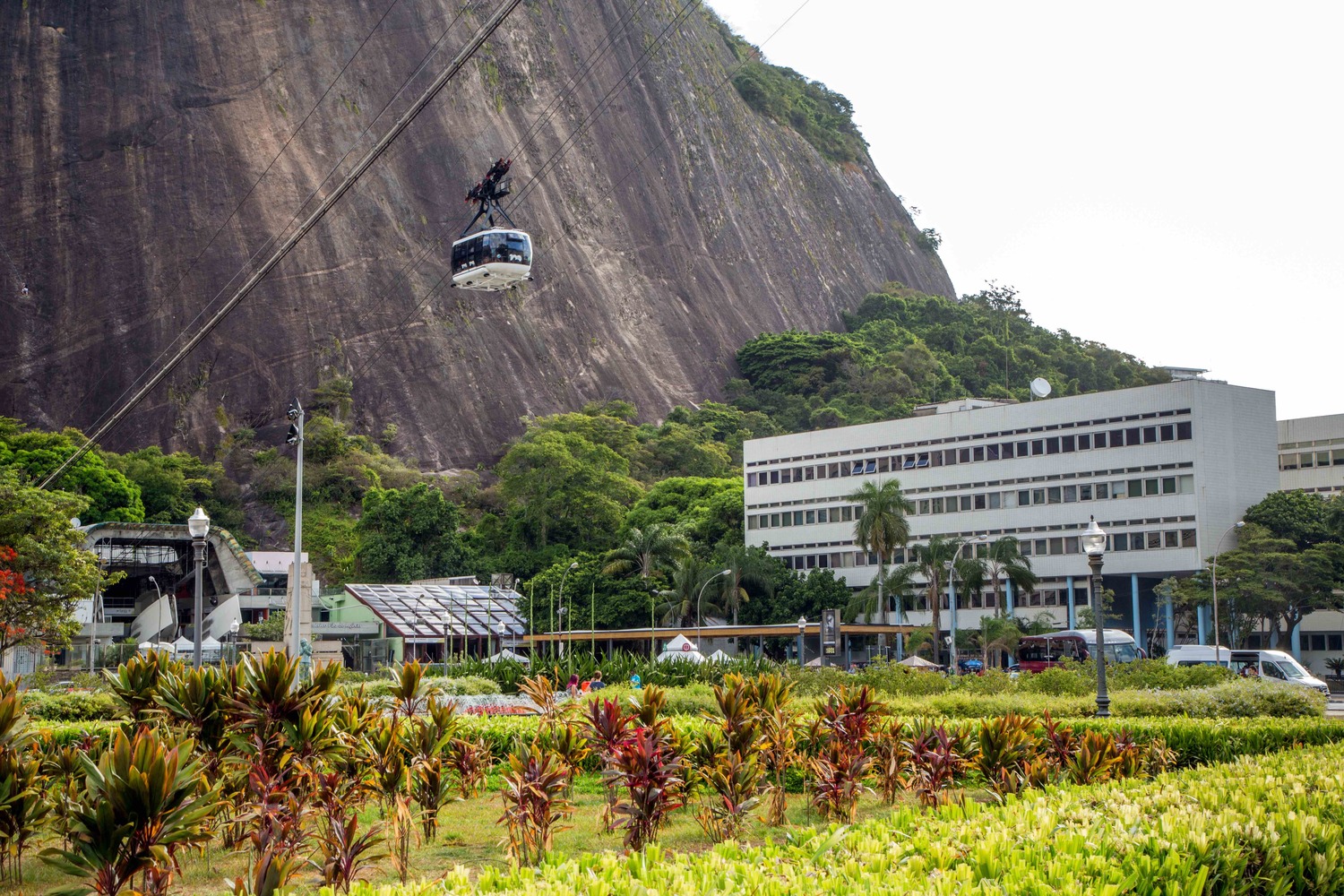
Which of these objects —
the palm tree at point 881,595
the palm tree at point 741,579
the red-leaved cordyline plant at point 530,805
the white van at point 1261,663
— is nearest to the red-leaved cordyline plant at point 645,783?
the red-leaved cordyline plant at point 530,805

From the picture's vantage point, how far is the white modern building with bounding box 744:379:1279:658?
6656cm

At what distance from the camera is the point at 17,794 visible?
11.1m

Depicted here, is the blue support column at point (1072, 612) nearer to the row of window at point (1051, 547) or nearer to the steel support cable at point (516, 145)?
the row of window at point (1051, 547)

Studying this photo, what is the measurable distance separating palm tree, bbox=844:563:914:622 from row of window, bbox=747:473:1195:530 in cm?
486

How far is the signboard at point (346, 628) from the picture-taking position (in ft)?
208

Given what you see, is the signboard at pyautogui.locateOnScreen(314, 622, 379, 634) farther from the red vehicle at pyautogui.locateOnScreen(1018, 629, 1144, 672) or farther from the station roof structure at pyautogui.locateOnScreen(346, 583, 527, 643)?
the red vehicle at pyautogui.locateOnScreen(1018, 629, 1144, 672)

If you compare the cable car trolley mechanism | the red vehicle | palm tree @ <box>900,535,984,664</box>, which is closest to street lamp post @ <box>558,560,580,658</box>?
palm tree @ <box>900,535,984,664</box>

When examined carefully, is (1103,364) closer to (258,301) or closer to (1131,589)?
(1131,589)

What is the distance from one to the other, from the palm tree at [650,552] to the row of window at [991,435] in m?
11.5

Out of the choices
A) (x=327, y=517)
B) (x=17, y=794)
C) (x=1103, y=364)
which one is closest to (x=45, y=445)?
(x=327, y=517)

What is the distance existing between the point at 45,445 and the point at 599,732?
8010cm

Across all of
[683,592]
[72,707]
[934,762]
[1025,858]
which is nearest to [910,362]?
[683,592]

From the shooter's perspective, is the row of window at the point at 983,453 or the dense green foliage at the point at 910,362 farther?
the dense green foliage at the point at 910,362

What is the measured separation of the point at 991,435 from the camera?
7388 centimetres
